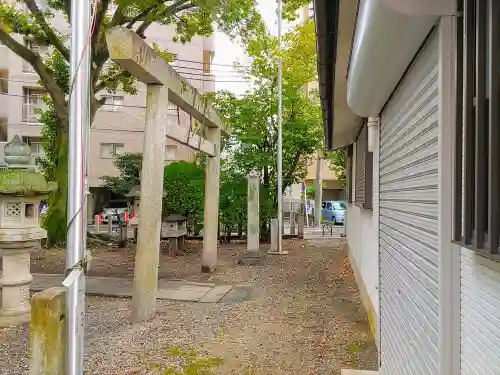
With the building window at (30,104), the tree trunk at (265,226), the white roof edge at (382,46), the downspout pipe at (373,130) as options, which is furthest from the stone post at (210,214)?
the building window at (30,104)

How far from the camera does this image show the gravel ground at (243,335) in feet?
15.9

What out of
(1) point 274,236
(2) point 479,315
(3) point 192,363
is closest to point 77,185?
(2) point 479,315

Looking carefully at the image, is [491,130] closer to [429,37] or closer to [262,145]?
[429,37]

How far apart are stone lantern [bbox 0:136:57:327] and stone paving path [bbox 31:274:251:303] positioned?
193 centimetres

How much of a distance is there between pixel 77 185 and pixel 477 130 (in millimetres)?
2303

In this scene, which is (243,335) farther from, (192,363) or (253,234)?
(253,234)

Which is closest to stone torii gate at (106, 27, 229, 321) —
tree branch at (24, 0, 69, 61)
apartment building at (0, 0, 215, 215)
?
tree branch at (24, 0, 69, 61)

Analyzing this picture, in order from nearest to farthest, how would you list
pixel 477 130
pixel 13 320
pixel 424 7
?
pixel 477 130
pixel 424 7
pixel 13 320

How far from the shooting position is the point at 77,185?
289 centimetres

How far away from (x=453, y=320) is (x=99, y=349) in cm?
433

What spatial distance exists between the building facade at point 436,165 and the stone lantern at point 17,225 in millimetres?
4381

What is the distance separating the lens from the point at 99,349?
17.1 ft

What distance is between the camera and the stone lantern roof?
19.7 ft

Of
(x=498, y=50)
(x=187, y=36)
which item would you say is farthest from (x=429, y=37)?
(x=187, y=36)
